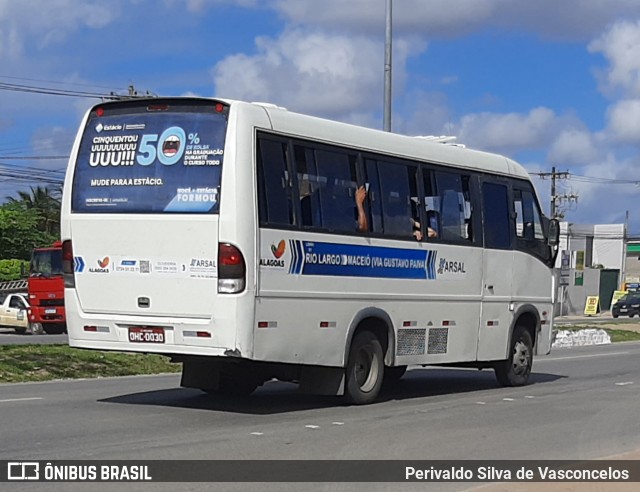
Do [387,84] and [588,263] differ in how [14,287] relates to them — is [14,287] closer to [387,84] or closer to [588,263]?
[387,84]

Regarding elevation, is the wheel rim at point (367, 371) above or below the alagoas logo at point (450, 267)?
below

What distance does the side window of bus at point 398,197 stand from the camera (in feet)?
46.4

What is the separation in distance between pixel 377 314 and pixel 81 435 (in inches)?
173

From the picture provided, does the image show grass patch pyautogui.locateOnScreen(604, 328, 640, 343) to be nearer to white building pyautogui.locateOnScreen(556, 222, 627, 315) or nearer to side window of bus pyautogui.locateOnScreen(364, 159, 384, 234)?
white building pyautogui.locateOnScreen(556, 222, 627, 315)

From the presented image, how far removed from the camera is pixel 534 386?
17703 millimetres

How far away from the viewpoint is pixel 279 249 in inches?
485

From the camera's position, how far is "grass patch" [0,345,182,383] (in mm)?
17547

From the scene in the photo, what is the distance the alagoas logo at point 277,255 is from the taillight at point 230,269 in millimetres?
325

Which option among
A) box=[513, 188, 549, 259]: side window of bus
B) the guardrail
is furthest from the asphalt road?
the guardrail

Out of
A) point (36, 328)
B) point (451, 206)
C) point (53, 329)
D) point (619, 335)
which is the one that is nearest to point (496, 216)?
point (451, 206)

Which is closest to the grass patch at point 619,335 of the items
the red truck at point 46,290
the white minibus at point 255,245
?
the red truck at point 46,290

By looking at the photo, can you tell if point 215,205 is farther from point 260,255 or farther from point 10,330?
point 10,330

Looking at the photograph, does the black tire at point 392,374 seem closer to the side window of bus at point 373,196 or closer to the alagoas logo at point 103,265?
the side window of bus at point 373,196

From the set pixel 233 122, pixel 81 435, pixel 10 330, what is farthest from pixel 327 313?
pixel 10 330
